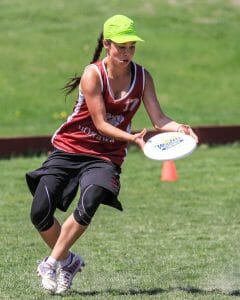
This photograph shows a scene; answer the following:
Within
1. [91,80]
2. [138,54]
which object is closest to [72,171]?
[91,80]

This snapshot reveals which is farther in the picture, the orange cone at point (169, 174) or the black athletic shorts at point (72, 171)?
the orange cone at point (169, 174)

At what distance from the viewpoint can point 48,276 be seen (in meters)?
6.25

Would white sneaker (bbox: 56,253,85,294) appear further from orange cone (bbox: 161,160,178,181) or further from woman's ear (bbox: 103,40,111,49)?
orange cone (bbox: 161,160,178,181)

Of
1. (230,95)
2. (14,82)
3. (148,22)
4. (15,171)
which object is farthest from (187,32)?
(15,171)

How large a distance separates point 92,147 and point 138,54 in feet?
56.7

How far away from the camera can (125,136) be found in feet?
19.8

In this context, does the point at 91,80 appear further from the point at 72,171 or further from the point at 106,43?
the point at 72,171

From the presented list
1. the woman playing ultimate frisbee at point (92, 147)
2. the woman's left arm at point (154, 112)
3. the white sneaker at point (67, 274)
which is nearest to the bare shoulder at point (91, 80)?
the woman playing ultimate frisbee at point (92, 147)

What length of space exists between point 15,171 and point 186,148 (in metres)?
7.01

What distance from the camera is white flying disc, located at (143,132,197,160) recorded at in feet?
19.5

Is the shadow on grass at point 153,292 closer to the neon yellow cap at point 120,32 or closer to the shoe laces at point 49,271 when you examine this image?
the shoe laces at point 49,271

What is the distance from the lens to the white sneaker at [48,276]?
6234 millimetres

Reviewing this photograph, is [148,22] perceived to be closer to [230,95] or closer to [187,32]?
[187,32]

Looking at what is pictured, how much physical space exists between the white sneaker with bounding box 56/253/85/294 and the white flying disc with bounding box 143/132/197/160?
38.0 inches
